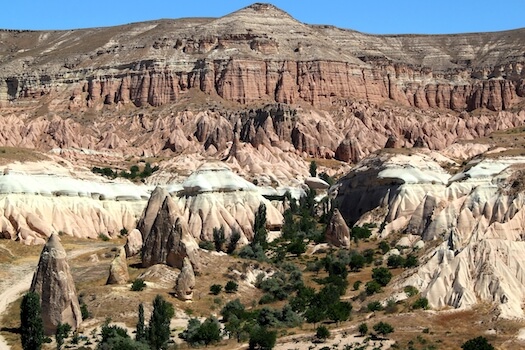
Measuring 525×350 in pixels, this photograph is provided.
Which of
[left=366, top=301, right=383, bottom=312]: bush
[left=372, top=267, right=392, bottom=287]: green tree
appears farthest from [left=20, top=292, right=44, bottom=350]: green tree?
[left=372, top=267, right=392, bottom=287]: green tree

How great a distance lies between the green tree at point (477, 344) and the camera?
4600 centimetres

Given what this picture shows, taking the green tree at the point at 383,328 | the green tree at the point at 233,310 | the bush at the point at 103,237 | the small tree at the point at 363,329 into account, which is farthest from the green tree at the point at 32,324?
the bush at the point at 103,237

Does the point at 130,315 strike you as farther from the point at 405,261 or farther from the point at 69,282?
the point at 405,261

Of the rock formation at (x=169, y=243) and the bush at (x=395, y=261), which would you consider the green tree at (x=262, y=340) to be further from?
the bush at (x=395, y=261)

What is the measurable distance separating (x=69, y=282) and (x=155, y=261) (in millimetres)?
14029

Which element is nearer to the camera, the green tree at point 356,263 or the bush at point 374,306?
the bush at point 374,306

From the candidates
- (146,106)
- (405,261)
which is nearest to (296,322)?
(405,261)

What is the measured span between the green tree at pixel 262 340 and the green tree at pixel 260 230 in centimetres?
3763

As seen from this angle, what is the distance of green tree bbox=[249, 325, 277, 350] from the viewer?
4912 centimetres

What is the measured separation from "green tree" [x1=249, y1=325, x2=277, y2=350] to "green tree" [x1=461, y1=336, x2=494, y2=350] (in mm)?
8792

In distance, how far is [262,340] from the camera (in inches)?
1939

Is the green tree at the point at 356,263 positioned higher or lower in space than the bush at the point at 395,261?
lower

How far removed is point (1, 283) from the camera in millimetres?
67375

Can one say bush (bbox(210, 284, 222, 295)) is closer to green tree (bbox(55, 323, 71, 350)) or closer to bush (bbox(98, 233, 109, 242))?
green tree (bbox(55, 323, 71, 350))
